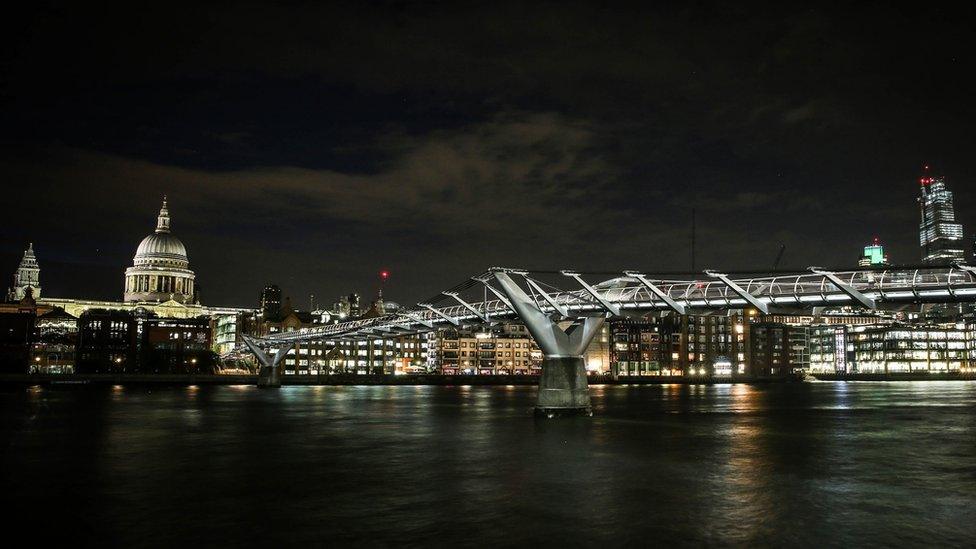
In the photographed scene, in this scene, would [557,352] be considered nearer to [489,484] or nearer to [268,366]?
[489,484]

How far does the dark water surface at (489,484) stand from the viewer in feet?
77.7

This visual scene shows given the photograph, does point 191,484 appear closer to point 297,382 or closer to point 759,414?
point 759,414

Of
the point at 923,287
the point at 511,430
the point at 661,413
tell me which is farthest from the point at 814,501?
the point at 661,413

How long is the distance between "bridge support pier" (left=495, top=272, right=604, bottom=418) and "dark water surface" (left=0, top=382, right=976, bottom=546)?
1.93 m

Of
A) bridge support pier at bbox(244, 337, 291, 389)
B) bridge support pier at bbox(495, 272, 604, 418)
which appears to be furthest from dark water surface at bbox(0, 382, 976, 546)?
bridge support pier at bbox(244, 337, 291, 389)

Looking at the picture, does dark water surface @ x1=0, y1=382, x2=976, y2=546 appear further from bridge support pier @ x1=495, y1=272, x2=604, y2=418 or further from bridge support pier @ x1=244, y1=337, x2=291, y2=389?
bridge support pier @ x1=244, y1=337, x2=291, y2=389

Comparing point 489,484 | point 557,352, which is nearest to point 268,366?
point 557,352

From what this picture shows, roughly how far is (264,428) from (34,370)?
16080cm

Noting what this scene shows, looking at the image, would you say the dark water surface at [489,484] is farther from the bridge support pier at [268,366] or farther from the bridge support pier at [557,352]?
the bridge support pier at [268,366]

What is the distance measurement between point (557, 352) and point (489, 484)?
2930cm

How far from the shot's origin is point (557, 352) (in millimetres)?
61406

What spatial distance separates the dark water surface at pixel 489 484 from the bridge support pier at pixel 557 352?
6.34 ft

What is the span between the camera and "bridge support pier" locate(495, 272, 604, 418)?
61375mm

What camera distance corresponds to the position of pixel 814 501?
28.7 metres
